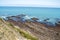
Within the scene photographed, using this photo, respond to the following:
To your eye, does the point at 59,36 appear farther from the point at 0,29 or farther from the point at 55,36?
the point at 0,29

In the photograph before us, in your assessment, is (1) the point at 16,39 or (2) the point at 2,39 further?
(1) the point at 16,39

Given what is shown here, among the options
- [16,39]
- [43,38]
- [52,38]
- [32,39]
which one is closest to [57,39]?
[52,38]

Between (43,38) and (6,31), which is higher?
(6,31)

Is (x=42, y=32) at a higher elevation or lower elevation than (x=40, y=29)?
higher

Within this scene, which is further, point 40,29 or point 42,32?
point 40,29

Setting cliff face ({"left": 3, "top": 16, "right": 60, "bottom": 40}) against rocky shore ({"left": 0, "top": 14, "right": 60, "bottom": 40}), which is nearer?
cliff face ({"left": 3, "top": 16, "right": 60, "bottom": 40})

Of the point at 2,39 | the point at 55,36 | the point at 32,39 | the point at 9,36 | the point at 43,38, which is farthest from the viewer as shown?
the point at 55,36

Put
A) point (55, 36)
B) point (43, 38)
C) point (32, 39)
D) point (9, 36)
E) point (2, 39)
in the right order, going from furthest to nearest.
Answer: point (55, 36) < point (43, 38) < point (32, 39) < point (9, 36) < point (2, 39)

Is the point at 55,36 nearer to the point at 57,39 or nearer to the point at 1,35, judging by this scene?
the point at 57,39

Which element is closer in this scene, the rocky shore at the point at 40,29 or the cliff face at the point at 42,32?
the cliff face at the point at 42,32

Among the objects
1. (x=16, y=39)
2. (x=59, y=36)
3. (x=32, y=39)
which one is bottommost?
(x=59, y=36)
